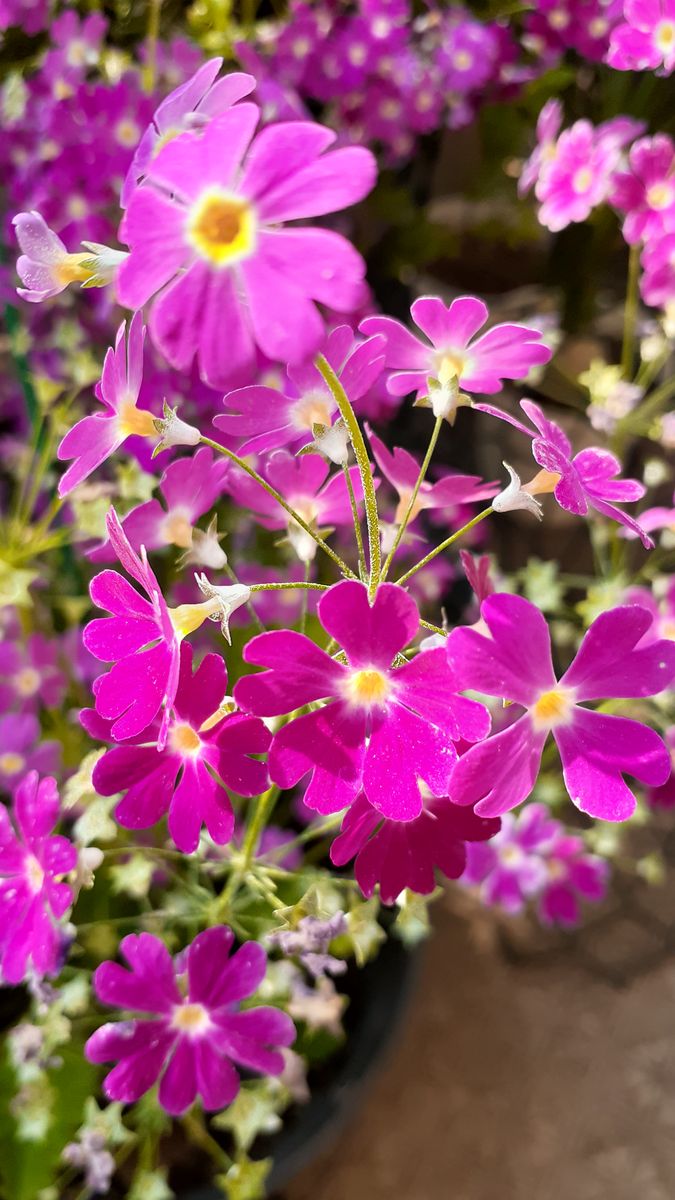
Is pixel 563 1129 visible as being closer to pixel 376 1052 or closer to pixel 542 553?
Result: pixel 376 1052

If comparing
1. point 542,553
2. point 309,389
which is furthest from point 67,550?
point 542,553

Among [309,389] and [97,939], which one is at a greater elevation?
[309,389]

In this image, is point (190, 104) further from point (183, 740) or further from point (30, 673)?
point (30, 673)

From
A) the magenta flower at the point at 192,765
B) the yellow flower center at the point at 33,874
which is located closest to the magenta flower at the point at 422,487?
the magenta flower at the point at 192,765

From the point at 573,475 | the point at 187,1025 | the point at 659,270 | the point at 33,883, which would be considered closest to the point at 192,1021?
the point at 187,1025

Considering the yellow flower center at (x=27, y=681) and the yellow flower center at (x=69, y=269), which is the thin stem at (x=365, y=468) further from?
the yellow flower center at (x=27, y=681)

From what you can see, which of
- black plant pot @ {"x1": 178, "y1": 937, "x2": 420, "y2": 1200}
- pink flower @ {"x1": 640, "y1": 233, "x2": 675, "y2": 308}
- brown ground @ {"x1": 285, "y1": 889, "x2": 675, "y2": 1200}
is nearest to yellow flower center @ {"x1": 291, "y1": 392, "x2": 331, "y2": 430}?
pink flower @ {"x1": 640, "y1": 233, "x2": 675, "y2": 308}
